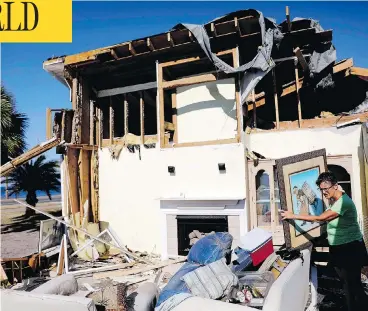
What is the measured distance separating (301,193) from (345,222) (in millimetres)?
849

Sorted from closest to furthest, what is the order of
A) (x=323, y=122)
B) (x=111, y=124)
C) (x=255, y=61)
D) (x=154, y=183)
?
(x=255, y=61) → (x=323, y=122) → (x=154, y=183) → (x=111, y=124)

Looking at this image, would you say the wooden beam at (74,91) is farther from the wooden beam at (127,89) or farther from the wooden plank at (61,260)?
the wooden plank at (61,260)

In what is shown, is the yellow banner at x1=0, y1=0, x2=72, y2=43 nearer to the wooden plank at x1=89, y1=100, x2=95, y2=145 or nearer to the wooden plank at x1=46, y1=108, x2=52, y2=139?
the wooden plank at x1=46, y1=108, x2=52, y2=139

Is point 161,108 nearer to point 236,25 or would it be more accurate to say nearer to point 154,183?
point 154,183

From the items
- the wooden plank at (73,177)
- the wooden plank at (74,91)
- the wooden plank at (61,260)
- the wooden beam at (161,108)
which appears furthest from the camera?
the wooden plank at (74,91)

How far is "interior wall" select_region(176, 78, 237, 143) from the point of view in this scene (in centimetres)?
891

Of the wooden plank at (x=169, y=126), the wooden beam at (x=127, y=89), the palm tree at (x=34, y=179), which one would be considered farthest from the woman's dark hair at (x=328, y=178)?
the palm tree at (x=34, y=179)

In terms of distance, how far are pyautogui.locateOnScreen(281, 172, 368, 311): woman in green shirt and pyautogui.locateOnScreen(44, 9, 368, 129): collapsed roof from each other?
4814mm

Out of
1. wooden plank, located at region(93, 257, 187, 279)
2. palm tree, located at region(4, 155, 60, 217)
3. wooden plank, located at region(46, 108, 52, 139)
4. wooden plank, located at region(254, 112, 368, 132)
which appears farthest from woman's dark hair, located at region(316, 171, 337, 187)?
palm tree, located at region(4, 155, 60, 217)

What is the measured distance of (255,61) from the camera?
7852 millimetres

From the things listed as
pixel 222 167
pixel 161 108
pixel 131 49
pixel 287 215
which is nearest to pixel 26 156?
pixel 161 108

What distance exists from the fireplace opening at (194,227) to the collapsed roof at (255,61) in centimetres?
371

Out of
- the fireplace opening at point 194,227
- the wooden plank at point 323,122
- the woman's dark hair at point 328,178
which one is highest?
the wooden plank at point 323,122

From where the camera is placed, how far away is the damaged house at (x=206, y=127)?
8.12 m
